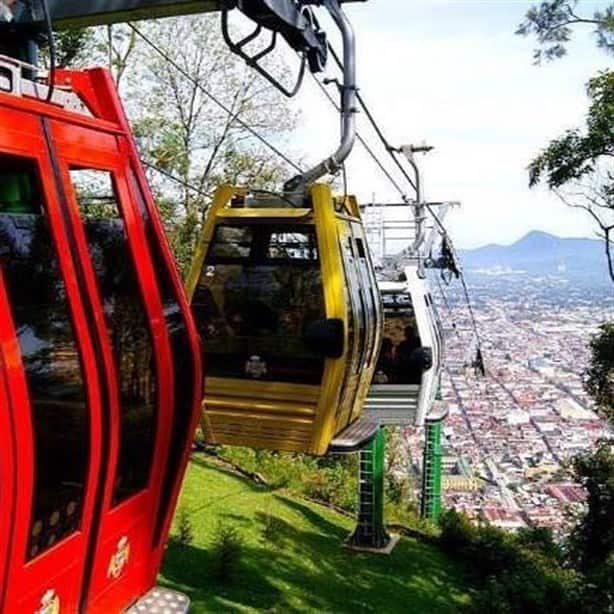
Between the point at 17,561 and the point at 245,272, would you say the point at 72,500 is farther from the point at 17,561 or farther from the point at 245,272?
the point at 245,272

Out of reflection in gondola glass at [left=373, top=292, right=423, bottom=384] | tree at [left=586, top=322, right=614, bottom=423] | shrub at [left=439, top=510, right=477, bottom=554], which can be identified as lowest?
shrub at [left=439, top=510, right=477, bottom=554]

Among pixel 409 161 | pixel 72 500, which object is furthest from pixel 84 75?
pixel 409 161

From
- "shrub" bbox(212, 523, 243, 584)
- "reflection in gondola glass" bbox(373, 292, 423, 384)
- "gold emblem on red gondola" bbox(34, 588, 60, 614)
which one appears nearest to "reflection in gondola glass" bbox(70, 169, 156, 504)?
"gold emblem on red gondola" bbox(34, 588, 60, 614)

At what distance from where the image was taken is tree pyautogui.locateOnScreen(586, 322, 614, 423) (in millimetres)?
10195

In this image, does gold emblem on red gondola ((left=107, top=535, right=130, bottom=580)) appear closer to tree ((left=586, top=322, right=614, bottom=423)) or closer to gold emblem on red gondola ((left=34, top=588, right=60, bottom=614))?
gold emblem on red gondola ((left=34, top=588, right=60, bottom=614))

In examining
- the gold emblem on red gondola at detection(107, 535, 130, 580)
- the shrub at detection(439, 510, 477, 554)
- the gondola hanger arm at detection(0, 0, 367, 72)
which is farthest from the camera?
the shrub at detection(439, 510, 477, 554)

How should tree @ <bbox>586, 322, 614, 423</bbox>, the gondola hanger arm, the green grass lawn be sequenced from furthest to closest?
tree @ <bbox>586, 322, 614, 423</bbox>, the green grass lawn, the gondola hanger arm

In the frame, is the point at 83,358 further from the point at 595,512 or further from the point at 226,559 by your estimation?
the point at 595,512

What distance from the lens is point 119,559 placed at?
2.48 meters

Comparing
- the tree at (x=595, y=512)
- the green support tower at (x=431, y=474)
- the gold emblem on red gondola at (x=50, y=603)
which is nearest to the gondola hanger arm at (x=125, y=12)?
the gold emblem on red gondola at (x=50, y=603)

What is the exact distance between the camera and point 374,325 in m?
5.91

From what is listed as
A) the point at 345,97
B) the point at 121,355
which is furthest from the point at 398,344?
the point at 121,355

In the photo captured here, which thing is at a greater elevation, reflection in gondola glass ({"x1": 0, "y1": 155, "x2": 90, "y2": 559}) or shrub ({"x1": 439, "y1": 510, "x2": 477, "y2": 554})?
reflection in gondola glass ({"x1": 0, "y1": 155, "x2": 90, "y2": 559})

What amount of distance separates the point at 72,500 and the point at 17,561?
0.25 meters
